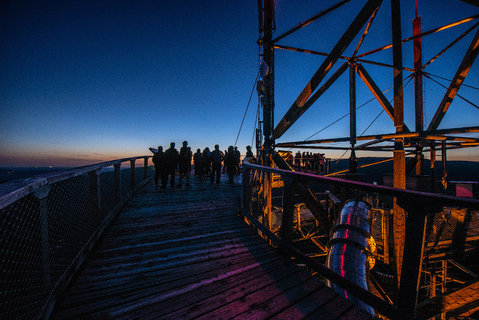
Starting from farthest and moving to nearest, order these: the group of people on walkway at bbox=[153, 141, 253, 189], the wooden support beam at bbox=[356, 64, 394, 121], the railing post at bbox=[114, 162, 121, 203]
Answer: the group of people on walkway at bbox=[153, 141, 253, 189] → the wooden support beam at bbox=[356, 64, 394, 121] → the railing post at bbox=[114, 162, 121, 203]

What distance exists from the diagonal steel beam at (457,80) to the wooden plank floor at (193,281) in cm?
807

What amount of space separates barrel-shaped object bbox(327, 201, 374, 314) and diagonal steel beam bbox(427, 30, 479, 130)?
4.82 meters

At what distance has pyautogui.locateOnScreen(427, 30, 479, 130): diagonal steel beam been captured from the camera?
548cm

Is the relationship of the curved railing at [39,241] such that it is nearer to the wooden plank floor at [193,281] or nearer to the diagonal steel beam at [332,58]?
the wooden plank floor at [193,281]

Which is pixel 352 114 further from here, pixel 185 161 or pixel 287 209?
pixel 185 161

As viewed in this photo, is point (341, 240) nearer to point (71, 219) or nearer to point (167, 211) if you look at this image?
point (167, 211)

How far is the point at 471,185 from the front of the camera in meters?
9.23

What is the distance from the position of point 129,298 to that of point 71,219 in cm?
178

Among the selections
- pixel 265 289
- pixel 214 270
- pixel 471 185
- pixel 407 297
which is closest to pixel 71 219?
pixel 214 270

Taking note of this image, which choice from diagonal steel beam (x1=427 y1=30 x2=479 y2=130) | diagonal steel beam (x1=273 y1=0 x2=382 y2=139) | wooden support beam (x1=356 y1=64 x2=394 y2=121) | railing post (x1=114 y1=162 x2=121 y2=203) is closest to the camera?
diagonal steel beam (x1=273 y1=0 x2=382 y2=139)

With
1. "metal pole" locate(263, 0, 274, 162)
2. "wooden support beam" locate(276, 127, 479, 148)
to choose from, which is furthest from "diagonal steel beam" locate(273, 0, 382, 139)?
"wooden support beam" locate(276, 127, 479, 148)

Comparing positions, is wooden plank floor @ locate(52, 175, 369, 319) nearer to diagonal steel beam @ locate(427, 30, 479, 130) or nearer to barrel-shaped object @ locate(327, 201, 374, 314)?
barrel-shaped object @ locate(327, 201, 374, 314)

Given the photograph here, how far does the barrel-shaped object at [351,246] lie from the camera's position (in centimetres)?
374

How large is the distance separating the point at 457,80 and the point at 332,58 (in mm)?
4888
